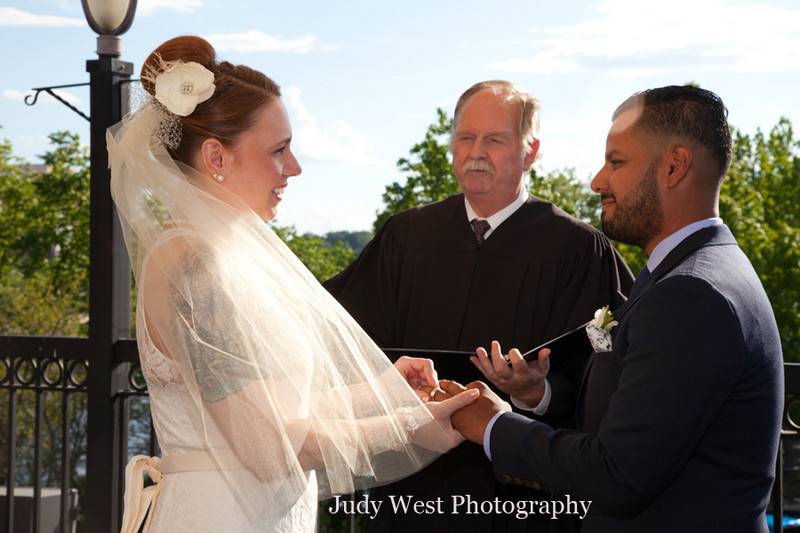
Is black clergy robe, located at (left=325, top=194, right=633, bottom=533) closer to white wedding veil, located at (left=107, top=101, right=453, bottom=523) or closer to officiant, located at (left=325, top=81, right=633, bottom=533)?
officiant, located at (left=325, top=81, right=633, bottom=533)

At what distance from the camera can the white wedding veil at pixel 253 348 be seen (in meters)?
2.40

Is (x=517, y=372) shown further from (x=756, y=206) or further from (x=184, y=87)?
(x=756, y=206)

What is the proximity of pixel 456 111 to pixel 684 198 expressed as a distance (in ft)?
7.05

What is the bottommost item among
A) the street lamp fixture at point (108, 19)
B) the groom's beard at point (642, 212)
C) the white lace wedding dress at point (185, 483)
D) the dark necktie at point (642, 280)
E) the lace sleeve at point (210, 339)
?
the white lace wedding dress at point (185, 483)

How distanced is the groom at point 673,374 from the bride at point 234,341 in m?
0.38

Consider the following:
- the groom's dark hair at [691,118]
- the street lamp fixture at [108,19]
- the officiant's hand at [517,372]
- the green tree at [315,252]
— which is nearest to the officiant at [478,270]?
the officiant's hand at [517,372]

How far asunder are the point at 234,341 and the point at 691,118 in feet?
3.98

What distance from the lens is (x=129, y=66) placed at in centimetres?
520

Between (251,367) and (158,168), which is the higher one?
(158,168)

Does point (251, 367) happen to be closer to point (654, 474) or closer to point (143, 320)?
point (143, 320)

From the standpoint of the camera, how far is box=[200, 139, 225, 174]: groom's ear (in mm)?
2678

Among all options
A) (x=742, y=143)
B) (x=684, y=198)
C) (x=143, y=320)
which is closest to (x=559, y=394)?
(x=684, y=198)

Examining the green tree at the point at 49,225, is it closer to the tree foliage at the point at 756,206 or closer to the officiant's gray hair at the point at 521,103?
the tree foliage at the point at 756,206

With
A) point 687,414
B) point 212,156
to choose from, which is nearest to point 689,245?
point 687,414
